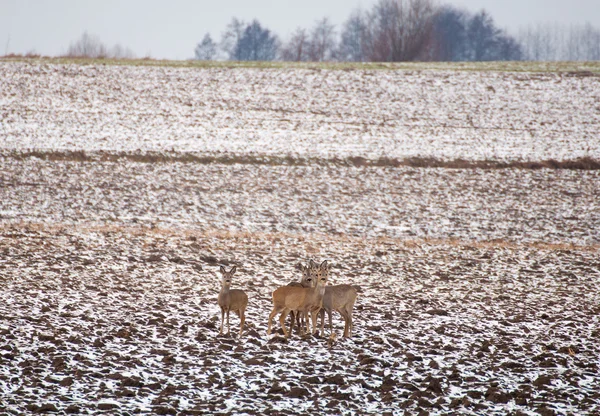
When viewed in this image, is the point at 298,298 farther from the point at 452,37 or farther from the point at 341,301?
the point at 452,37

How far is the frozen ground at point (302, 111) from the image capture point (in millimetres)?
28766

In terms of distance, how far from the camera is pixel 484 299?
12422 millimetres

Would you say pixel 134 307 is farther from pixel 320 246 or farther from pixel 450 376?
pixel 320 246

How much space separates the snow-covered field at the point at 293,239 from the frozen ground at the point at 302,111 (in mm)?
181

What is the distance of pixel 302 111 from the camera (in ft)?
113

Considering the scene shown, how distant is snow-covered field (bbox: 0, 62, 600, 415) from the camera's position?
7.76 m

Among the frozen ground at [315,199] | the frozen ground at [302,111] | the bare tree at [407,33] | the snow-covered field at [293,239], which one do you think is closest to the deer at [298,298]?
the snow-covered field at [293,239]

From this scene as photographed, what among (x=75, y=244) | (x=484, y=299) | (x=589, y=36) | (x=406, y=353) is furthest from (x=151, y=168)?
(x=589, y=36)

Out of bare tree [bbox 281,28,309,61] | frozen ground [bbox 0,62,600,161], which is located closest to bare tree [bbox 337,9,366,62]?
bare tree [bbox 281,28,309,61]

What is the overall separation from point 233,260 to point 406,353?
22.4 feet

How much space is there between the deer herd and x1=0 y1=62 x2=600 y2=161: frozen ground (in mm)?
18503

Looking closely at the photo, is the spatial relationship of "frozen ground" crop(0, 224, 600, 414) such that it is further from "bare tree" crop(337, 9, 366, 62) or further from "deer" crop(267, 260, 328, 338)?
"bare tree" crop(337, 9, 366, 62)

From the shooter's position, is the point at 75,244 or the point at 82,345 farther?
the point at 75,244

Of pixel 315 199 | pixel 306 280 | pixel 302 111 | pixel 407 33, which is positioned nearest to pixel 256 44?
pixel 407 33
